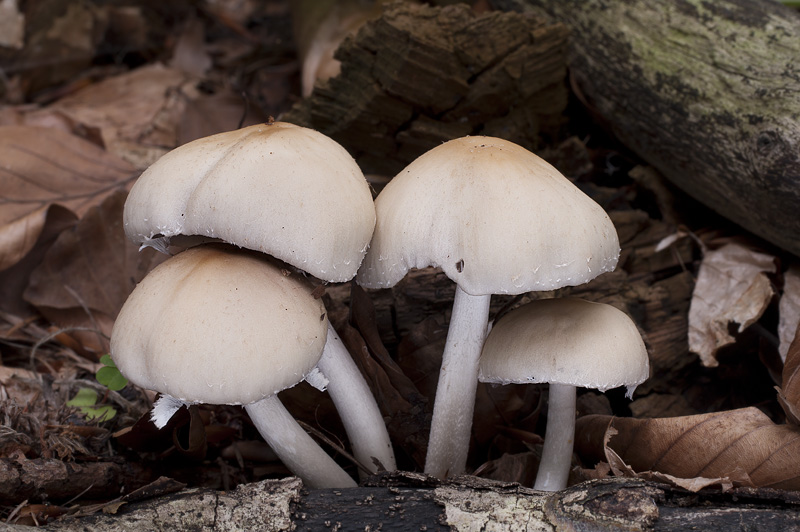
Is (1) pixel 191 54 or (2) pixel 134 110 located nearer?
(2) pixel 134 110

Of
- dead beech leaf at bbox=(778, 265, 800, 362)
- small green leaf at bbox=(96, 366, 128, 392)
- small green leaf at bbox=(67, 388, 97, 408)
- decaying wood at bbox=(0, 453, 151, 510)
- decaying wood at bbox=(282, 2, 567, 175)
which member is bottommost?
small green leaf at bbox=(67, 388, 97, 408)

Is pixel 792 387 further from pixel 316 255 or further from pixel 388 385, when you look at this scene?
pixel 316 255

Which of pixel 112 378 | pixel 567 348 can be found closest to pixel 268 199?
pixel 567 348

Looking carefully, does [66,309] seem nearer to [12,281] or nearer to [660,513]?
[12,281]

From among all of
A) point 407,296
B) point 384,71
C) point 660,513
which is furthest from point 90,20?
point 660,513

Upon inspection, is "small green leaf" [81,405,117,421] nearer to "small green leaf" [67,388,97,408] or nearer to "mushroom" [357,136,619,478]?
"small green leaf" [67,388,97,408]

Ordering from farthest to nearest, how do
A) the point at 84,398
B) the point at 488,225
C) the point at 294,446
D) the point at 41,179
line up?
the point at 41,179 → the point at 84,398 → the point at 294,446 → the point at 488,225

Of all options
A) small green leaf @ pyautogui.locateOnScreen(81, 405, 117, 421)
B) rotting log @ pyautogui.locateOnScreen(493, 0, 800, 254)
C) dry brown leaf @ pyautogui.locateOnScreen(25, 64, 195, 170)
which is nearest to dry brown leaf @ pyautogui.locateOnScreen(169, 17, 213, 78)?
dry brown leaf @ pyautogui.locateOnScreen(25, 64, 195, 170)
